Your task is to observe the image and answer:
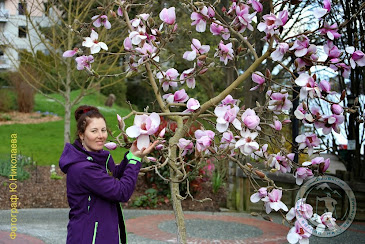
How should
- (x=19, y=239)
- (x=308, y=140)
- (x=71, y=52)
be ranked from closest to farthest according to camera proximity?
(x=308, y=140) < (x=71, y=52) < (x=19, y=239)

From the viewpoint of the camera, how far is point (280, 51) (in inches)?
99.4

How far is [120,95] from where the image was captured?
2244 cm

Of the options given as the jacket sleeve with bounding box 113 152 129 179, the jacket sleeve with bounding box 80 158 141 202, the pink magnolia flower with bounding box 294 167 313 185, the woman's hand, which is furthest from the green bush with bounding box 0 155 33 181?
the pink magnolia flower with bounding box 294 167 313 185

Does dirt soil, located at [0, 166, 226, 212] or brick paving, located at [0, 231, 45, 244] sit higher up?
dirt soil, located at [0, 166, 226, 212]

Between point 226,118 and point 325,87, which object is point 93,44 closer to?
point 226,118

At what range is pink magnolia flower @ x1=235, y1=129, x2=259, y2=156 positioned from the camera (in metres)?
2.30

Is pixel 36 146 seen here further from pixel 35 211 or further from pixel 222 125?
pixel 222 125

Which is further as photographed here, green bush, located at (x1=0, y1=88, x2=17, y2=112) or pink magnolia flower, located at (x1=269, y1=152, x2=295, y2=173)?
green bush, located at (x1=0, y1=88, x2=17, y2=112)

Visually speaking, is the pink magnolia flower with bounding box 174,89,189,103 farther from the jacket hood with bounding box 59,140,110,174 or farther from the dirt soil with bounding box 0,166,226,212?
the dirt soil with bounding box 0,166,226,212

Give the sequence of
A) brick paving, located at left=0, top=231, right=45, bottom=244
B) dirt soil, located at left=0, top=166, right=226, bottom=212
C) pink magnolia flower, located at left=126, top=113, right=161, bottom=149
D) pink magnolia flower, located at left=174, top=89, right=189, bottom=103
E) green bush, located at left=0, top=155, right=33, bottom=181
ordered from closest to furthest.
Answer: pink magnolia flower, located at left=126, top=113, right=161, bottom=149 < pink magnolia flower, located at left=174, top=89, right=189, bottom=103 < brick paving, located at left=0, top=231, right=45, bottom=244 < dirt soil, located at left=0, top=166, right=226, bottom=212 < green bush, located at left=0, top=155, right=33, bottom=181

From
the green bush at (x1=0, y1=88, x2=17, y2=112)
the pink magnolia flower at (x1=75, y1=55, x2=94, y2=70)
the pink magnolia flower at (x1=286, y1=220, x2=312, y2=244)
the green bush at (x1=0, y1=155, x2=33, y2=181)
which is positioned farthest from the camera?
the green bush at (x1=0, y1=88, x2=17, y2=112)

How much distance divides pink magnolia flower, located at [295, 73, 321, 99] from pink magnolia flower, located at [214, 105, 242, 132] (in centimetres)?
35

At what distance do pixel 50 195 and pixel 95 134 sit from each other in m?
7.06

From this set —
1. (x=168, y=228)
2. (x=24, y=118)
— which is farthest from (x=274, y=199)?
(x=24, y=118)
